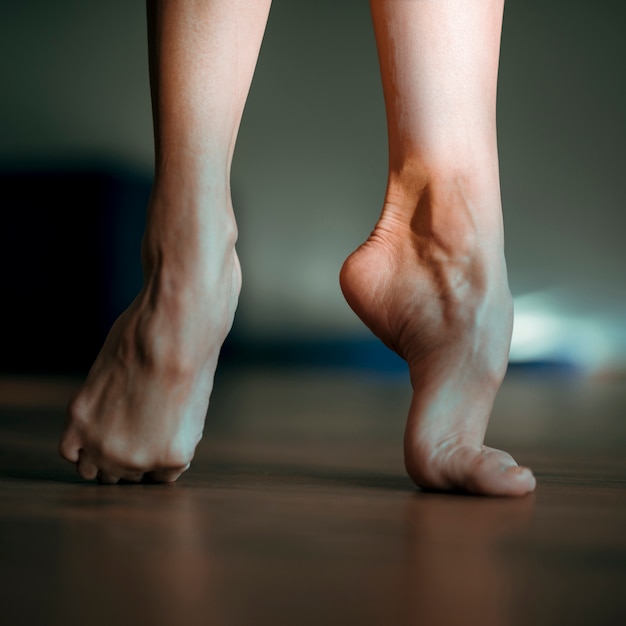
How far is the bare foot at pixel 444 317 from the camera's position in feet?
2.38

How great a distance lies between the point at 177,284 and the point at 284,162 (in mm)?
2410

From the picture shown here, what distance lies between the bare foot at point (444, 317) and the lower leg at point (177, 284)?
14 centimetres

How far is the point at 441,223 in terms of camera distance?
32.7 inches

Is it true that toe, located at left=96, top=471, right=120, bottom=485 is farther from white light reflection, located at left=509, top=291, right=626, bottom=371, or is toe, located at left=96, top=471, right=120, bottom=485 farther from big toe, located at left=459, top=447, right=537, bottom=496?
white light reflection, located at left=509, top=291, right=626, bottom=371

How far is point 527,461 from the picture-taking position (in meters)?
0.89

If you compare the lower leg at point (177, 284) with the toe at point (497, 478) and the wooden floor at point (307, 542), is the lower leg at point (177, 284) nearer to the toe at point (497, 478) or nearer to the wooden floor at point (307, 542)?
the wooden floor at point (307, 542)

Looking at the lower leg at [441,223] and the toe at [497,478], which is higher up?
the lower leg at [441,223]

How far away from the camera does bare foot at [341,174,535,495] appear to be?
73 centimetres

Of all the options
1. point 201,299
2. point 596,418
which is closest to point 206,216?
point 201,299

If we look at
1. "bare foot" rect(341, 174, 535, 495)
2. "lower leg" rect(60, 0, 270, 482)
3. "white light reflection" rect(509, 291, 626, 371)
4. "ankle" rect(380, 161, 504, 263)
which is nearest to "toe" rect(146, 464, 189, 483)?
"lower leg" rect(60, 0, 270, 482)

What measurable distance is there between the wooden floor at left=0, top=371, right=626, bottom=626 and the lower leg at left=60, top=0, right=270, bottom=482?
0.03 meters

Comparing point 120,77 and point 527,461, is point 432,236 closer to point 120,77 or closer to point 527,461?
point 527,461

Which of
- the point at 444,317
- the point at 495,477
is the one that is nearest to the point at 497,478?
the point at 495,477

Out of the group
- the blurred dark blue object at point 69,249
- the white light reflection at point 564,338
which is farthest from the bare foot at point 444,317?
the blurred dark blue object at point 69,249
